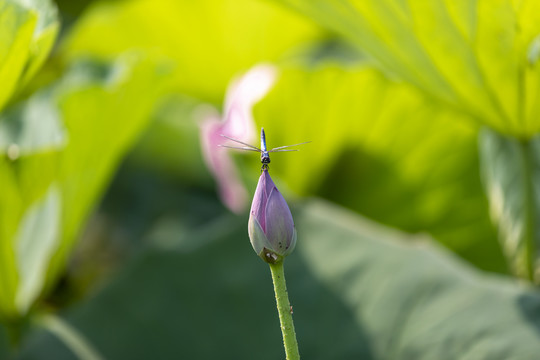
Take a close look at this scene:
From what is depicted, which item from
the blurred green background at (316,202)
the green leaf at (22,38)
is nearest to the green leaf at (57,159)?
the blurred green background at (316,202)

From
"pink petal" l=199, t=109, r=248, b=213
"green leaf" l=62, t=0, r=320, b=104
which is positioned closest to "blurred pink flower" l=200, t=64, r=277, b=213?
"pink petal" l=199, t=109, r=248, b=213

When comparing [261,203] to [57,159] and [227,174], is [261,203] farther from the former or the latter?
[227,174]

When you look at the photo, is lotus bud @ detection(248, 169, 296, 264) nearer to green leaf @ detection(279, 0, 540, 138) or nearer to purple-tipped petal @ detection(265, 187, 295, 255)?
purple-tipped petal @ detection(265, 187, 295, 255)

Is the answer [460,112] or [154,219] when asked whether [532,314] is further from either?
[154,219]

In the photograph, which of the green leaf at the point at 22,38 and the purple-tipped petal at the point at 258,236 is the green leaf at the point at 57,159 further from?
the purple-tipped petal at the point at 258,236

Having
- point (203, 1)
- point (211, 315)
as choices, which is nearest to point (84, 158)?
point (211, 315)
